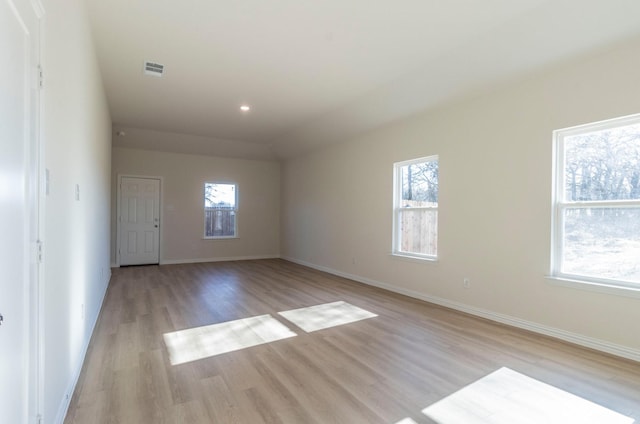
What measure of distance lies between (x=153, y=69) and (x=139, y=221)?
4.54m

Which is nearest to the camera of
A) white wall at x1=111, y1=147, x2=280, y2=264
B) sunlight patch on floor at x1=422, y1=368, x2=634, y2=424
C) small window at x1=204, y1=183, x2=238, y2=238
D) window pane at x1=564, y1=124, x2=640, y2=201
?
sunlight patch on floor at x1=422, y1=368, x2=634, y2=424

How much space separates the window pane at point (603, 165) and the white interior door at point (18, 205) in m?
4.14

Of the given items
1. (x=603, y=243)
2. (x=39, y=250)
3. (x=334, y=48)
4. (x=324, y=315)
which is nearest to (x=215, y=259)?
(x=324, y=315)

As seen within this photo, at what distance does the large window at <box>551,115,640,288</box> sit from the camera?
9.49ft

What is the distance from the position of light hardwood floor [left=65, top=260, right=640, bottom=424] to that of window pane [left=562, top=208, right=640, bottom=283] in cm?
74

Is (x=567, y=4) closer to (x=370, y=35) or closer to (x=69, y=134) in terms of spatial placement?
(x=370, y=35)

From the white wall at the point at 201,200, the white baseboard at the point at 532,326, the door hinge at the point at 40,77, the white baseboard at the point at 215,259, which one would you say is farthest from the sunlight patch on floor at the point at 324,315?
the white wall at the point at 201,200

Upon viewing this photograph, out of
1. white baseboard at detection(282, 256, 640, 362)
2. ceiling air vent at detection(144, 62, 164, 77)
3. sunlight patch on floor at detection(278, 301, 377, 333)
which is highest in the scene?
ceiling air vent at detection(144, 62, 164, 77)

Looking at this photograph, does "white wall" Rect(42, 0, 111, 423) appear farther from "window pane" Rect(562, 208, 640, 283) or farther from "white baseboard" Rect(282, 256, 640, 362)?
"window pane" Rect(562, 208, 640, 283)

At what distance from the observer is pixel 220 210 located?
8.50 meters

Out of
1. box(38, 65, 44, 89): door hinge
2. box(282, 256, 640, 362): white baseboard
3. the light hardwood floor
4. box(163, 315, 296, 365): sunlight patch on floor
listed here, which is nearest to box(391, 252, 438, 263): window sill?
box(282, 256, 640, 362): white baseboard

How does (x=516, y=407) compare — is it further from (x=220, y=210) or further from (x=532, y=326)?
(x=220, y=210)

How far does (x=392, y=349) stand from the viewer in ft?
9.73

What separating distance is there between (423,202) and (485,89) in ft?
5.56
